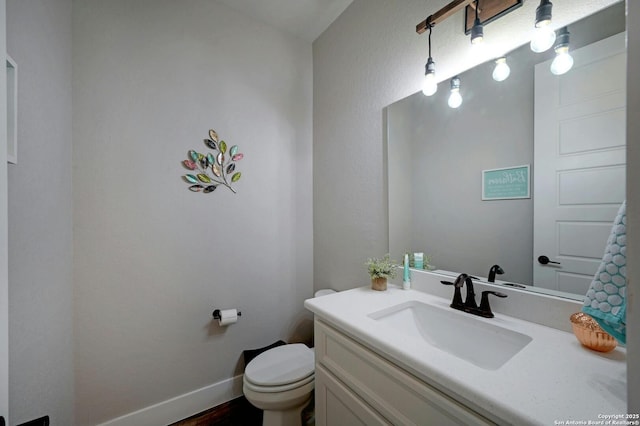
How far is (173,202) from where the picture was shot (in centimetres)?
151

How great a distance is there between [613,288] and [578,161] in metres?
0.47

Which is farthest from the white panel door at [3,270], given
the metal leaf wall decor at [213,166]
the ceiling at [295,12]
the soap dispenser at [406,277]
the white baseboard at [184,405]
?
the ceiling at [295,12]

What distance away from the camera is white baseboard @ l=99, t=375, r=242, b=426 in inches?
54.7

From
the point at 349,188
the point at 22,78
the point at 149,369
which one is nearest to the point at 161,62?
the point at 22,78

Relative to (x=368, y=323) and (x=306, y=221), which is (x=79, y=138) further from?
(x=368, y=323)

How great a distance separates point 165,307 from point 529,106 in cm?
206

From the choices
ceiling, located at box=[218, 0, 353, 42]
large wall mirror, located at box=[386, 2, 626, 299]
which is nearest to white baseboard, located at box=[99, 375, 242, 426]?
large wall mirror, located at box=[386, 2, 626, 299]

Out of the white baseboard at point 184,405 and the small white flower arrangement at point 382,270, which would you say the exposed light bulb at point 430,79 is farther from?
the white baseboard at point 184,405

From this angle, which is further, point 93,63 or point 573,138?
point 93,63

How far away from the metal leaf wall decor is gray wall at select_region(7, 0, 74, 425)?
22.0 inches

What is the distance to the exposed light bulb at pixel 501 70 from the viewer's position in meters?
0.97

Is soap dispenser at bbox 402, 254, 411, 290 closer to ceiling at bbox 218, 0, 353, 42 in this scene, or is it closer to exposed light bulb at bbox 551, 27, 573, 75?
exposed light bulb at bbox 551, 27, 573, 75

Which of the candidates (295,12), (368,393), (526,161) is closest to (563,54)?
(526,161)

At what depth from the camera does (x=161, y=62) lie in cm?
148
